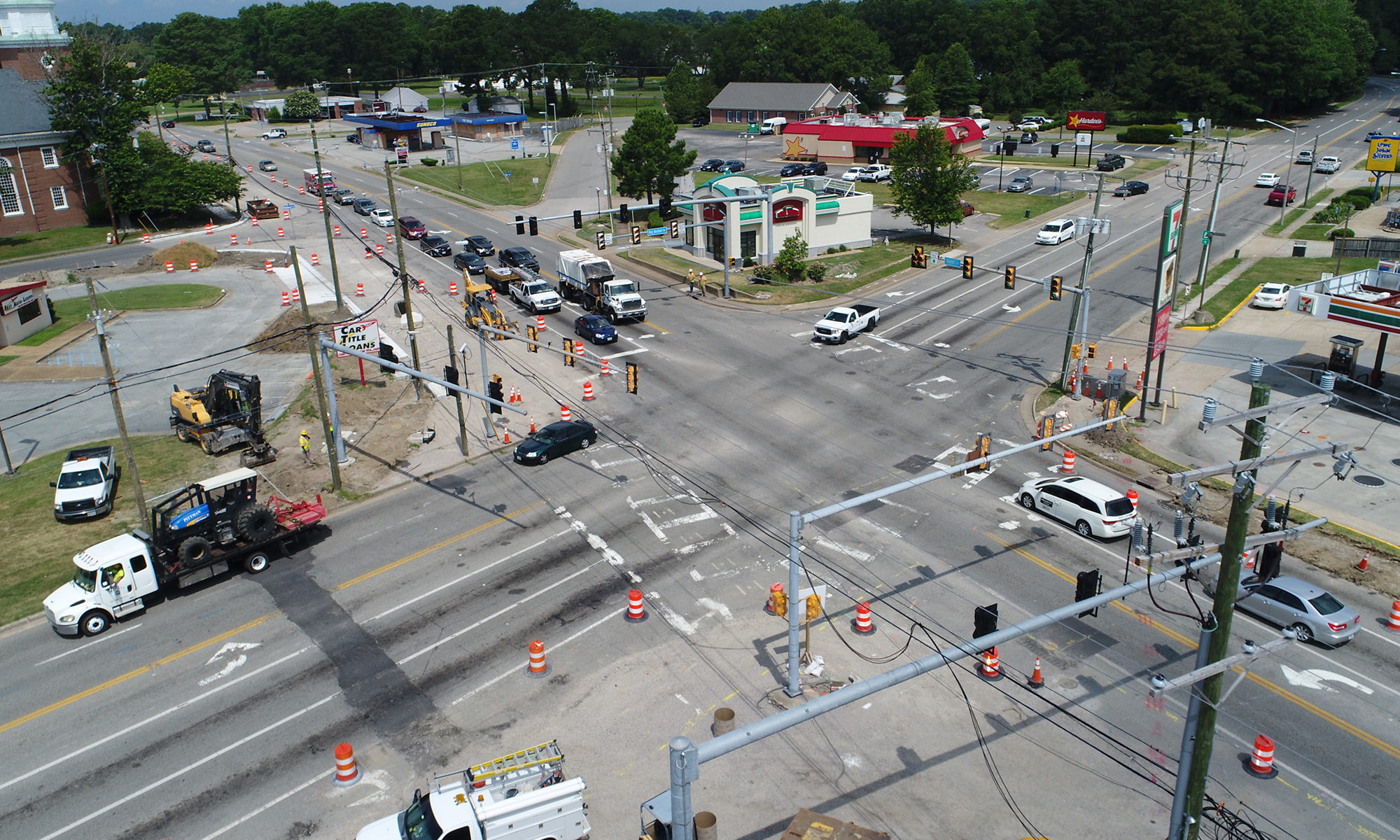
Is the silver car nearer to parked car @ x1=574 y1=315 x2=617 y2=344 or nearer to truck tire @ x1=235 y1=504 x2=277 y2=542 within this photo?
truck tire @ x1=235 y1=504 x2=277 y2=542

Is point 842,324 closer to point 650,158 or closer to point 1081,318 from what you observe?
point 1081,318

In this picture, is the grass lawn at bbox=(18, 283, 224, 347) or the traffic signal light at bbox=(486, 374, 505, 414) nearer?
the traffic signal light at bbox=(486, 374, 505, 414)

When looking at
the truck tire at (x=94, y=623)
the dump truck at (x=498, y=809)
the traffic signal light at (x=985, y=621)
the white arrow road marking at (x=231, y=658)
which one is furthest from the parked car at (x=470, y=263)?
the traffic signal light at (x=985, y=621)

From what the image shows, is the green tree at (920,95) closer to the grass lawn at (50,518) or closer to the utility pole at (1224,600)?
the grass lawn at (50,518)

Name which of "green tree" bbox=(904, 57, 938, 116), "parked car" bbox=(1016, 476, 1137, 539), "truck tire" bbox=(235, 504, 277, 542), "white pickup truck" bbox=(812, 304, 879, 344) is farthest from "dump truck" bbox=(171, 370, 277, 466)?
"green tree" bbox=(904, 57, 938, 116)

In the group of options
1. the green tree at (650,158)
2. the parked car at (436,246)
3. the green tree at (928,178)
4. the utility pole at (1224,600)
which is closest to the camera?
the utility pole at (1224,600)

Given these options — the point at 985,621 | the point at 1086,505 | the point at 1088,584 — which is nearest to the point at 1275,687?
the point at 1088,584

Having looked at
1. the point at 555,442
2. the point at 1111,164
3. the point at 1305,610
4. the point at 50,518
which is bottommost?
the point at 50,518
